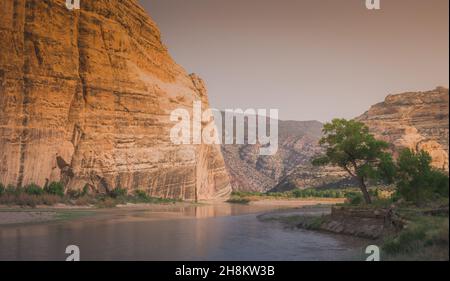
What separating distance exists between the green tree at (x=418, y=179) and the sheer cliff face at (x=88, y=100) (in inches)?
2010

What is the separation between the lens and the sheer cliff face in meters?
60.0

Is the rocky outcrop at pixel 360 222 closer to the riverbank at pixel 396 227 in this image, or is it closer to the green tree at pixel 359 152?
the riverbank at pixel 396 227

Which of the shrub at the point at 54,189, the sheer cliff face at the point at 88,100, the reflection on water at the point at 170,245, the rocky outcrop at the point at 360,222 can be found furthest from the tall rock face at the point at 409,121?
the shrub at the point at 54,189

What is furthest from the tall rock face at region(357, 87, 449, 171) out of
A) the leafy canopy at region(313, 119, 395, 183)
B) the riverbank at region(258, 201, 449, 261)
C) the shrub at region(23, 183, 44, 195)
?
the shrub at region(23, 183, 44, 195)

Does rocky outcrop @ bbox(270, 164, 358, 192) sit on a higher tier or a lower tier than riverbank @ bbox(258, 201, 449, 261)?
lower

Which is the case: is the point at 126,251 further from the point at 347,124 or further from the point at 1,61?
the point at 1,61

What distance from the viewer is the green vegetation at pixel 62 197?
49.6 metres

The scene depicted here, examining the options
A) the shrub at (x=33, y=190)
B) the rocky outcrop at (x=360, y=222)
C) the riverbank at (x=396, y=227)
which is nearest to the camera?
the riverbank at (x=396, y=227)

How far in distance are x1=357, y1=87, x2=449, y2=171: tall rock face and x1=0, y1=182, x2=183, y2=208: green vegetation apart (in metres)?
55.5

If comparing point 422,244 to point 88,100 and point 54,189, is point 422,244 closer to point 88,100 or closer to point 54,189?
point 54,189

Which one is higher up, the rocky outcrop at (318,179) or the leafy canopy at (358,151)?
the leafy canopy at (358,151)

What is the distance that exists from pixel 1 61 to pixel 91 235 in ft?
141

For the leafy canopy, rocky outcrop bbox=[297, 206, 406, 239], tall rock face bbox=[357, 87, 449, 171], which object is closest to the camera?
rocky outcrop bbox=[297, 206, 406, 239]

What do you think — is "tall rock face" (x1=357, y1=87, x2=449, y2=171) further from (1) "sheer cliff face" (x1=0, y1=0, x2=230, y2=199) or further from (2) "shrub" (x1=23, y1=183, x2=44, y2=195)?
(2) "shrub" (x1=23, y1=183, x2=44, y2=195)
